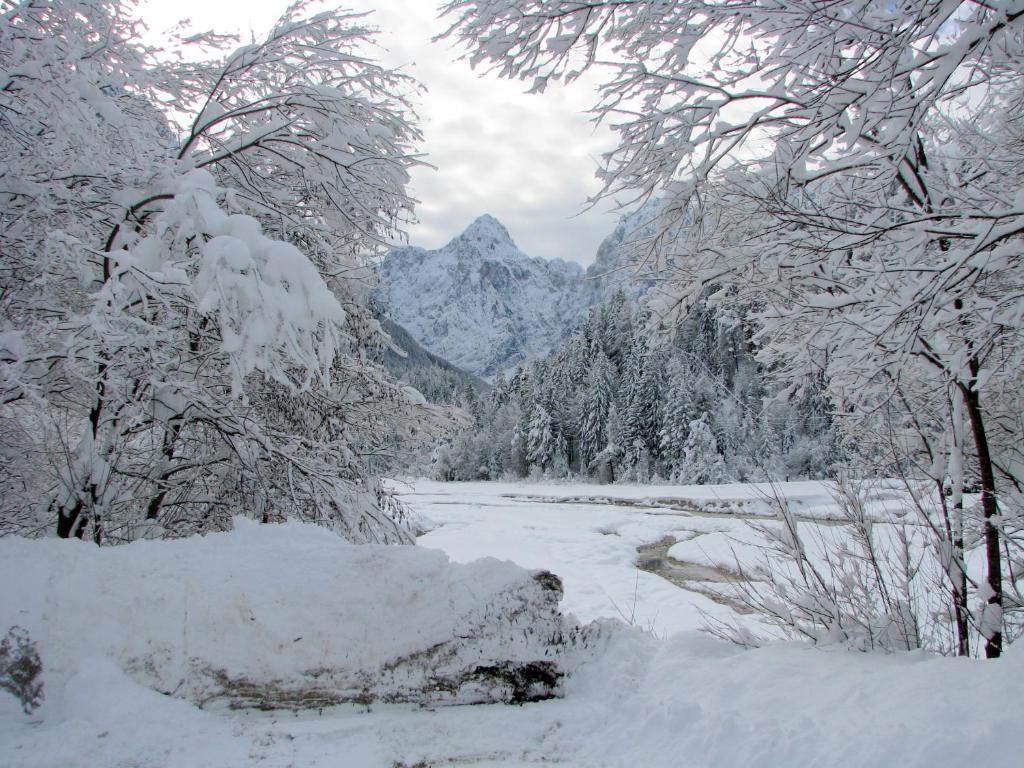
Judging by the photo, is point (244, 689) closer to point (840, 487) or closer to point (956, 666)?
point (956, 666)

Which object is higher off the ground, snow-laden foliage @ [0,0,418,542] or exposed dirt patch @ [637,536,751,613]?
snow-laden foliage @ [0,0,418,542]

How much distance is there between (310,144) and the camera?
3965mm

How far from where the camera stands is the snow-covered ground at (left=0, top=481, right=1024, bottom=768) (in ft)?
6.55

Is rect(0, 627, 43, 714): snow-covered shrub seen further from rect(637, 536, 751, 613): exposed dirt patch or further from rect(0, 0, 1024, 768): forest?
rect(637, 536, 751, 613): exposed dirt patch

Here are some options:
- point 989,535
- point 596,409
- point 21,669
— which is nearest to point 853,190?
point 989,535

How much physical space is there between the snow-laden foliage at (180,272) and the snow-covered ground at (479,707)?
1.03m

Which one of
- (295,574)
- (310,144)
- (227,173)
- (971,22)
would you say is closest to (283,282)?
(295,574)

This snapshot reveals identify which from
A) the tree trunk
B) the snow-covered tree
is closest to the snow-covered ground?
the tree trunk

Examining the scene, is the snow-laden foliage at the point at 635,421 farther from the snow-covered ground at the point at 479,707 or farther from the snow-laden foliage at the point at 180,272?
the snow-covered ground at the point at 479,707

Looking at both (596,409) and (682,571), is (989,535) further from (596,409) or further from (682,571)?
(596,409)

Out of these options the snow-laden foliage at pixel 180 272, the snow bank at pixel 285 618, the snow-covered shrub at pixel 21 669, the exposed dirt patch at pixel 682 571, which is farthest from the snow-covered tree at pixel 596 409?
the snow-covered shrub at pixel 21 669

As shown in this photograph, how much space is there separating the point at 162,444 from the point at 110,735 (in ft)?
8.01

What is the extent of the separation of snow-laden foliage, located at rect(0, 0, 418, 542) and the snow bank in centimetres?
91

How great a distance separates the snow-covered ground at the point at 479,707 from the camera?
200 cm
